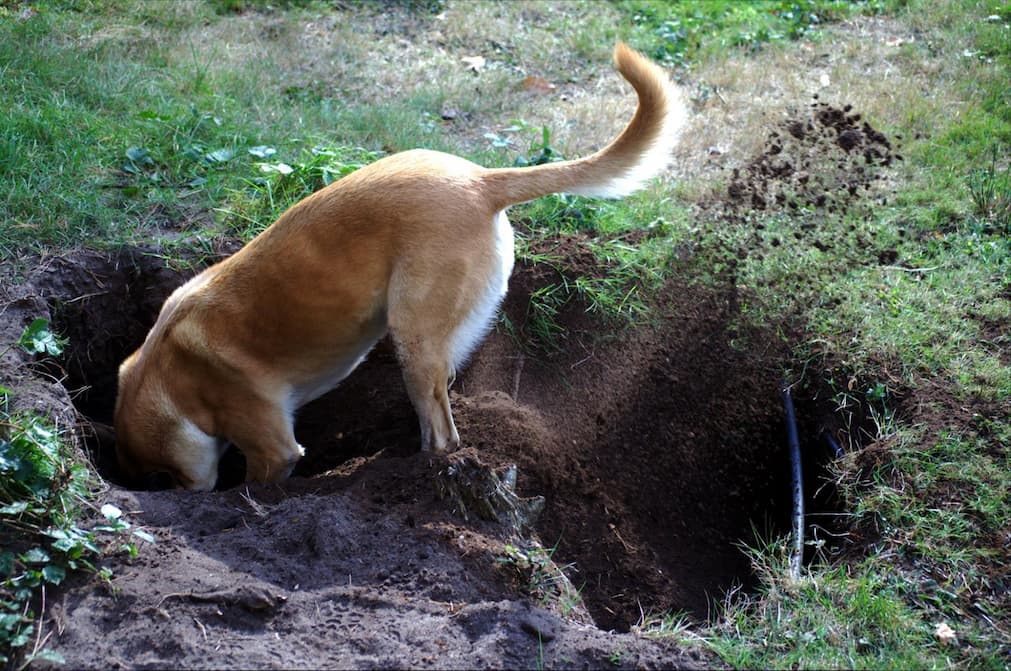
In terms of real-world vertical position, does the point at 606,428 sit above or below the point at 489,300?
below

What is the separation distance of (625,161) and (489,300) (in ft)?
2.60

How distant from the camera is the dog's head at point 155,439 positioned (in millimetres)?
3852

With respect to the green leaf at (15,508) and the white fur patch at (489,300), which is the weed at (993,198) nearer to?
the white fur patch at (489,300)

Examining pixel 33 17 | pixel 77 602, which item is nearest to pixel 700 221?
pixel 77 602

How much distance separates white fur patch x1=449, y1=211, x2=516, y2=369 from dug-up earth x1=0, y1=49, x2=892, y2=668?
433 mm

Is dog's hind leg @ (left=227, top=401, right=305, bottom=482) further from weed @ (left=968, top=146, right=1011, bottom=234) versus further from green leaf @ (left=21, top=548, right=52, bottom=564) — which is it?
weed @ (left=968, top=146, right=1011, bottom=234)

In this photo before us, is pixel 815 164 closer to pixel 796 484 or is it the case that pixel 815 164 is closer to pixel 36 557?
pixel 796 484

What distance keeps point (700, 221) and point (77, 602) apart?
3682mm

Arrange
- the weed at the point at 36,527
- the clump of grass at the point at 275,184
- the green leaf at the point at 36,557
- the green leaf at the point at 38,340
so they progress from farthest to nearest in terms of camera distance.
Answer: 1. the clump of grass at the point at 275,184
2. the green leaf at the point at 38,340
3. the green leaf at the point at 36,557
4. the weed at the point at 36,527

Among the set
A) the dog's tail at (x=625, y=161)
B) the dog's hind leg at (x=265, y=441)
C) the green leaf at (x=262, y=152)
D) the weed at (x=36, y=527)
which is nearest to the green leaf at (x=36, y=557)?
the weed at (x=36, y=527)

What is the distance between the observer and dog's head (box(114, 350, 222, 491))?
3.85m

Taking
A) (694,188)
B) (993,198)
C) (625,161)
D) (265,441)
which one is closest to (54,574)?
(265,441)

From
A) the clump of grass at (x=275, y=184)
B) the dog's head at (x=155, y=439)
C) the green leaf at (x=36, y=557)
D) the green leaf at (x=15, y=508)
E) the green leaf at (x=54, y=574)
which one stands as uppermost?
the clump of grass at (x=275, y=184)

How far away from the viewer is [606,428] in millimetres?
4320
